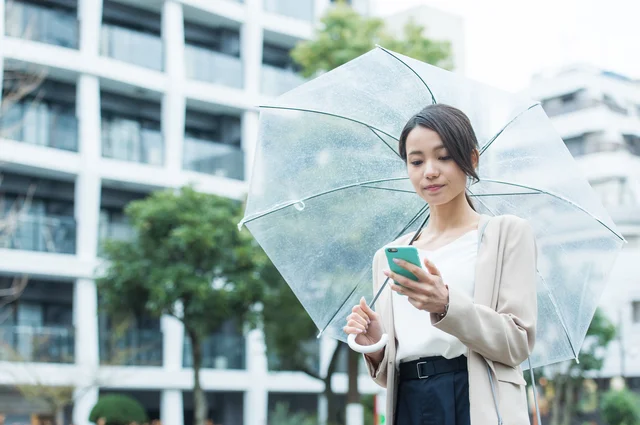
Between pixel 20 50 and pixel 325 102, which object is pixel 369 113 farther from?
pixel 20 50

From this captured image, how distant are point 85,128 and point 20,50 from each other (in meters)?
2.77

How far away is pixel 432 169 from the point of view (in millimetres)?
2541

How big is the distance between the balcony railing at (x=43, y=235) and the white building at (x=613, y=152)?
22.4 meters

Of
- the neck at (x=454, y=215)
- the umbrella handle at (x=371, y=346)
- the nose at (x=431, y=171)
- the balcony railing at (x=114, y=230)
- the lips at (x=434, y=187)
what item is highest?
the balcony railing at (x=114, y=230)

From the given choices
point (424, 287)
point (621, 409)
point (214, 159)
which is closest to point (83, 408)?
point (214, 159)

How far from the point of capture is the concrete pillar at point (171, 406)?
83.1ft

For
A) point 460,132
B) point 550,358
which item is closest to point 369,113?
point 460,132

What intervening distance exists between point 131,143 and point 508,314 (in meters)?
23.7

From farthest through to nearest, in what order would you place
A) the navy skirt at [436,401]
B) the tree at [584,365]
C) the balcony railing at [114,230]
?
the tree at [584,365]
the balcony railing at [114,230]
the navy skirt at [436,401]

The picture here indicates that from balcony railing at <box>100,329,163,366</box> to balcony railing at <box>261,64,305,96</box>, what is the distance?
858cm

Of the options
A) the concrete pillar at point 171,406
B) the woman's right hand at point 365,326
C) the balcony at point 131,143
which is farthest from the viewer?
the concrete pillar at point 171,406

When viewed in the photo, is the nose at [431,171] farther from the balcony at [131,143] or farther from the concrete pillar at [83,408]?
the balcony at [131,143]

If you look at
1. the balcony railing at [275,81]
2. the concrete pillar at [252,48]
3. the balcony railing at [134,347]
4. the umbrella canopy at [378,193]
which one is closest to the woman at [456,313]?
the umbrella canopy at [378,193]

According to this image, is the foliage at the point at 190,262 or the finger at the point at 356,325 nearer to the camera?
the finger at the point at 356,325
